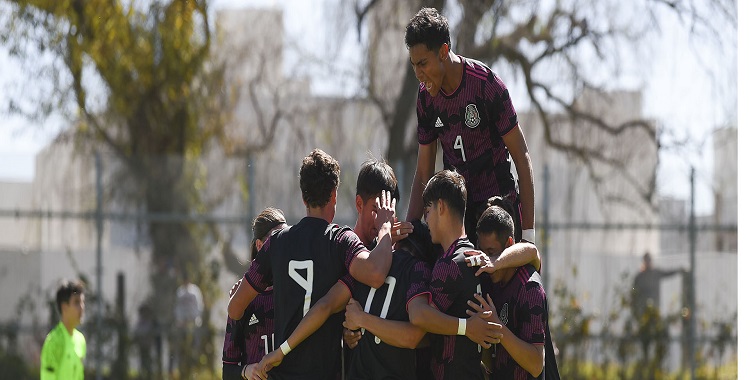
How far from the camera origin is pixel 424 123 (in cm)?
545

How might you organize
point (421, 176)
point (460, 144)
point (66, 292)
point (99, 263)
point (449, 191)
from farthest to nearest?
1. point (99, 263)
2. point (66, 292)
3. point (421, 176)
4. point (460, 144)
5. point (449, 191)

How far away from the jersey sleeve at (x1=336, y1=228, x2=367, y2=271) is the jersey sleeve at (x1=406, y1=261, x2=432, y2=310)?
0.26 meters

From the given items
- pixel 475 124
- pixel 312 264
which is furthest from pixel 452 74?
pixel 312 264

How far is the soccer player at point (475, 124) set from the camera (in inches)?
199

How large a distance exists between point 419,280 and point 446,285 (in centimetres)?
18

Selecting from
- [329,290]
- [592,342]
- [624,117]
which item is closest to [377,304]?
[329,290]

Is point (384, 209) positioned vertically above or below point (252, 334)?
above

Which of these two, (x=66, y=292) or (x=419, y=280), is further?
(x=66, y=292)

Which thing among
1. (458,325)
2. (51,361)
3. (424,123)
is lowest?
(51,361)

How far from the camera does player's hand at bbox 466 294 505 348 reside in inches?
182

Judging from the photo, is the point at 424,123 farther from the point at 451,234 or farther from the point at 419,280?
the point at 419,280

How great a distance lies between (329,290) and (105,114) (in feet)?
33.0

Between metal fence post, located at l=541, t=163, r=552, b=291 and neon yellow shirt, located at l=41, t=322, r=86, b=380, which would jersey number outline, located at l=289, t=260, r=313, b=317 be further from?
metal fence post, located at l=541, t=163, r=552, b=291

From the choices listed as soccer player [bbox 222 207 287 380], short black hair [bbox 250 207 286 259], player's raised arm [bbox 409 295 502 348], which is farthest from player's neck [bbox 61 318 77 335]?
player's raised arm [bbox 409 295 502 348]
